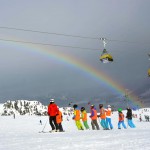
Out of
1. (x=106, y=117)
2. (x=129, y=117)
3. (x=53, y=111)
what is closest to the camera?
(x=53, y=111)

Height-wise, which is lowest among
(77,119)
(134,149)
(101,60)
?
(134,149)

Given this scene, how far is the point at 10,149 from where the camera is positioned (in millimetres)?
9570

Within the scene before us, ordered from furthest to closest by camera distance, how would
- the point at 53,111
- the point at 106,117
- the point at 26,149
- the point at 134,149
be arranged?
the point at 106,117, the point at 53,111, the point at 26,149, the point at 134,149

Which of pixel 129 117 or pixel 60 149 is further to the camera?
pixel 129 117

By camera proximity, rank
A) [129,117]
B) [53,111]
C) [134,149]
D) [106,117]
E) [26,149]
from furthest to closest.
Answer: [129,117]
[106,117]
[53,111]
[26,149]
[134,149]

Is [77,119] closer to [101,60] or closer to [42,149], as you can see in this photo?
[101,60]

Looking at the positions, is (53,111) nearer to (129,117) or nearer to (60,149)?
(129,117)

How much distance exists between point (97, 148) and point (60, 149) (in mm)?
1034

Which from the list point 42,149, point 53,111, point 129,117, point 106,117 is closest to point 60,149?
point 42,149

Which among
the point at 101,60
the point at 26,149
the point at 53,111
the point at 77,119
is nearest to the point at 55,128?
the point at 53,111

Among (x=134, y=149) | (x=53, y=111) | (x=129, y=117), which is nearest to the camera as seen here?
(x=134, y=149)

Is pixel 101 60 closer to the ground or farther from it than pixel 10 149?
farther from it

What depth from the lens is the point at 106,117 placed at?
23.9m

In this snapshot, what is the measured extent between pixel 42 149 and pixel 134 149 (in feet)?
8.35
